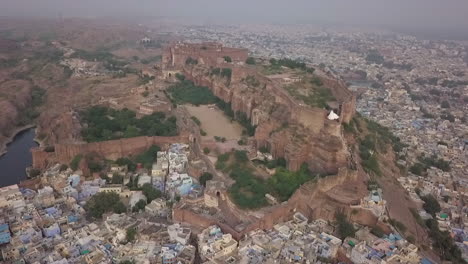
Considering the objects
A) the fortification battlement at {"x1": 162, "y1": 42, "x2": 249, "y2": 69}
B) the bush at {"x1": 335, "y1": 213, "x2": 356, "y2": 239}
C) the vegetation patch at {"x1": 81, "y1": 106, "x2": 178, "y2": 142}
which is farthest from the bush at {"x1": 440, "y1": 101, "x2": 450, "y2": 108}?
the bush at {"x1": 335, "y1": 213, "x2": 356, "y2": 239}

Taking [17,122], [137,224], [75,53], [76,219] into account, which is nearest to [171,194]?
[137,224]

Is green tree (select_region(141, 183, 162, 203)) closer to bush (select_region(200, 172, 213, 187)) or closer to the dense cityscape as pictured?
the dense cityscape

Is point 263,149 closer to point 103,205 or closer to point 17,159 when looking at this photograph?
point 103,205

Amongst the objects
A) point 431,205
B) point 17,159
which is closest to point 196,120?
point 17,159

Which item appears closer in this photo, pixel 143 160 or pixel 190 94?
pixel 143 160

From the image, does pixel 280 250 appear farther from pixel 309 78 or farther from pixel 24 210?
pixel 309 78

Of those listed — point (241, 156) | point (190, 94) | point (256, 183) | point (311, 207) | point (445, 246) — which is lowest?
point (445, 246)
